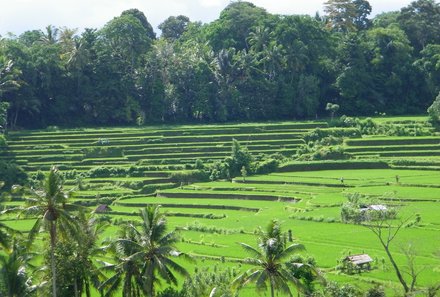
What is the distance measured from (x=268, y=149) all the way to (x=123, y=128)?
456 inches

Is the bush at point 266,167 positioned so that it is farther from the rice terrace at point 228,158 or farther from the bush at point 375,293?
the bush at point 375,293

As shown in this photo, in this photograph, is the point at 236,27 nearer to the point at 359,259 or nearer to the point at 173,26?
the point at 173,26

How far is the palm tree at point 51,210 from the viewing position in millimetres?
21203

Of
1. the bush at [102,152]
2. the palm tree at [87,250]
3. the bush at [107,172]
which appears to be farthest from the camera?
the bush at [102,152]

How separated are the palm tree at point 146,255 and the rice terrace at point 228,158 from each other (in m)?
0.05

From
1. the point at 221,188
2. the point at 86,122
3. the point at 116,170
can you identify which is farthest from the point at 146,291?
the point at 86,122

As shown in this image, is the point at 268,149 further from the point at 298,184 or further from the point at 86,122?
the point at 86,122

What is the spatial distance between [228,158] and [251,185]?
368cm

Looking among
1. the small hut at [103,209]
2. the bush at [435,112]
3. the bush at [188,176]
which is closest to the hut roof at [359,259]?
the small hut at [103,209]

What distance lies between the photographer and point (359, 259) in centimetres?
2641

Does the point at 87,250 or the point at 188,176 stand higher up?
the point at 87,250

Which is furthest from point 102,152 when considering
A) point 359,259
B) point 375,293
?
point 375,293

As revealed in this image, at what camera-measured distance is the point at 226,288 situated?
22.1 meters

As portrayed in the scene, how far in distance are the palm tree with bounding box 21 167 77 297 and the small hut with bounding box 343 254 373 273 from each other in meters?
9.47
